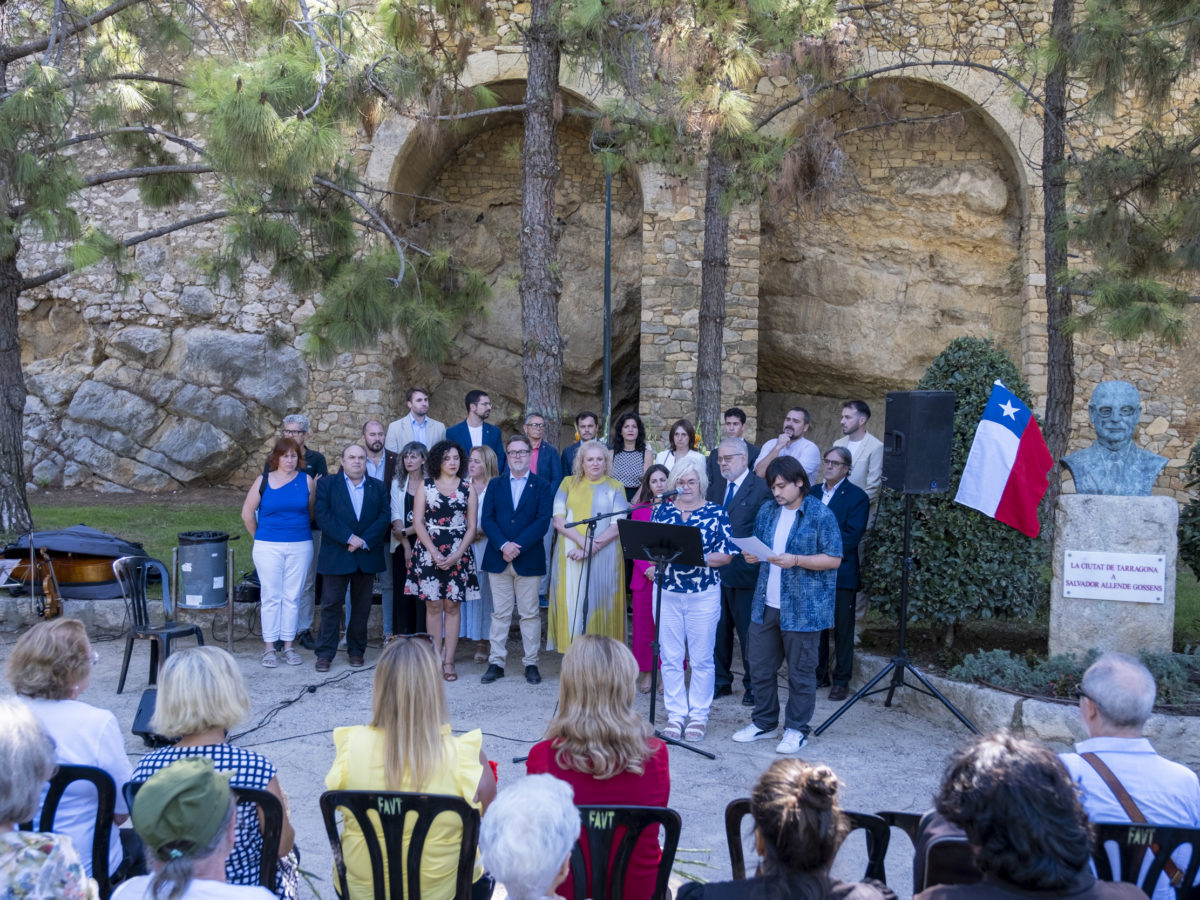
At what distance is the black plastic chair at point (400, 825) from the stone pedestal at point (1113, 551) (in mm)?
4026

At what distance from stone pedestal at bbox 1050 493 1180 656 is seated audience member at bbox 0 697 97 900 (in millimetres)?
4119

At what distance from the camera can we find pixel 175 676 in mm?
2791

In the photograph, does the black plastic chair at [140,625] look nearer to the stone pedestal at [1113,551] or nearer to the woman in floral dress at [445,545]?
the woman in floral dress at [445,545]

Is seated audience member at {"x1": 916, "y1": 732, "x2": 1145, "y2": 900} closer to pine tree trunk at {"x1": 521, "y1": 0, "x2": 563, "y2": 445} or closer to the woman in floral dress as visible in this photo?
the woman in floral dress

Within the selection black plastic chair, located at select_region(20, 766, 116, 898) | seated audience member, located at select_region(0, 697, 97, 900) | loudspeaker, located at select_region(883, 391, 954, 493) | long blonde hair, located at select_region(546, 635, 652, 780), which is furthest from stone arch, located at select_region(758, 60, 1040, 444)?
seated audience member, located at select_region(0, 697, 97, 900)

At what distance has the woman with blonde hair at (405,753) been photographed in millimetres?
2732

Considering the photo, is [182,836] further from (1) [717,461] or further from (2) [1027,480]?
(1) [717,461]

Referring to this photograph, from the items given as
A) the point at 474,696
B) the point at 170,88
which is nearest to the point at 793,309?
the point at 170,88

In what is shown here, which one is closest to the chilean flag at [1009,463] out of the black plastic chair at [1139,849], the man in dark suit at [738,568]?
the man in dark suit at [738,568]

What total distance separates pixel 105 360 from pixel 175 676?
12.2m

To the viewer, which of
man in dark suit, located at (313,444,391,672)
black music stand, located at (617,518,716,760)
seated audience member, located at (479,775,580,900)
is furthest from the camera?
man in dark suit, located at (313,444,391,672)

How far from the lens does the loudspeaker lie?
17.1ft

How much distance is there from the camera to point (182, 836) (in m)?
2.03

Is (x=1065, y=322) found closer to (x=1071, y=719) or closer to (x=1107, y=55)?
(x=1107, y=55)
